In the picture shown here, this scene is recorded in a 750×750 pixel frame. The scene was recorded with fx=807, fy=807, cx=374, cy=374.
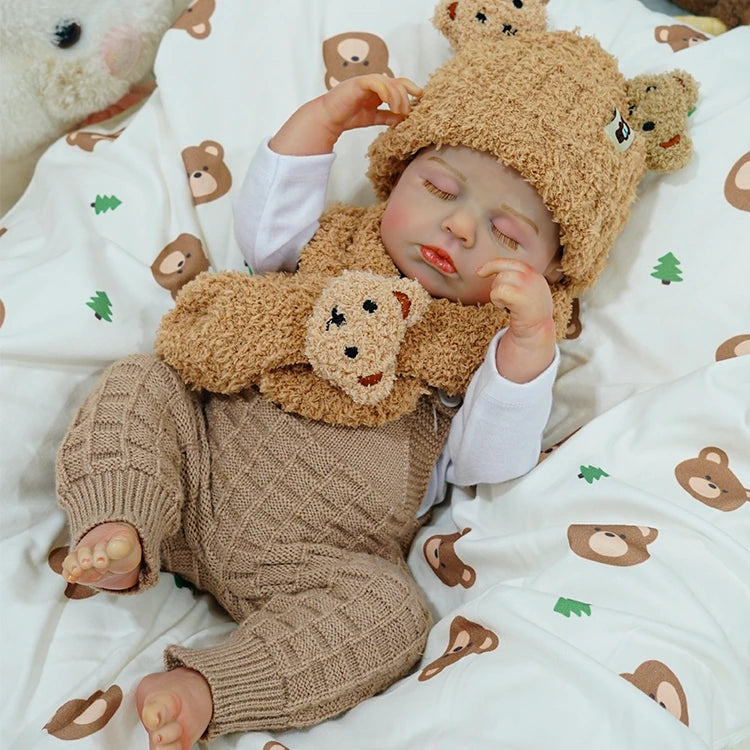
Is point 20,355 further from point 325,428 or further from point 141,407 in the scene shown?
point 325,428

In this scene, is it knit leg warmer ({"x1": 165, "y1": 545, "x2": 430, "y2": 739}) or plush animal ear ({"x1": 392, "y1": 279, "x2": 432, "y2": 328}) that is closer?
knit leg warmer ({"x1": 165, "y1": 545, "x2": 430, "y2": 739})

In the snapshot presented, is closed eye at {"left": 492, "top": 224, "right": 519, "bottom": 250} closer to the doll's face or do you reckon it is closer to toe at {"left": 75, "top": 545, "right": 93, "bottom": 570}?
the doll's face

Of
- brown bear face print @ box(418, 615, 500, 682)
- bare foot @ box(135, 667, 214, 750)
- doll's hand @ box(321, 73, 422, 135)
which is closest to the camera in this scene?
bare foot @ box(135, 667, 214, 750)

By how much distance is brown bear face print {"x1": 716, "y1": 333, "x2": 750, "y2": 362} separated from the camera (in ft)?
3.22

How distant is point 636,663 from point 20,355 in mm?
759

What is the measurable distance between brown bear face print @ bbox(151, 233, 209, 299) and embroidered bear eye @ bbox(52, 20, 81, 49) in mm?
337

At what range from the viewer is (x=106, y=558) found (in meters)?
0.76

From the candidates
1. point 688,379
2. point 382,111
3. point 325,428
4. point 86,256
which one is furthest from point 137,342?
point 688,379

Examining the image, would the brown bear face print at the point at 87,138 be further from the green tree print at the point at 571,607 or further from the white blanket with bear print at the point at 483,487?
the green tree print at the point at 571,607

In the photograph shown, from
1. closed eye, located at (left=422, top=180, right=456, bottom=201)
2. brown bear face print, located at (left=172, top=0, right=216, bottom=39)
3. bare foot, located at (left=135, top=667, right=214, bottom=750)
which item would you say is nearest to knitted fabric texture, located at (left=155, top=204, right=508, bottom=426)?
closed eye, located at (left=422, top=180, right=456, bottom=201)

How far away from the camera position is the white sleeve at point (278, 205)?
1014mm

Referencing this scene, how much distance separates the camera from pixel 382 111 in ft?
3.34

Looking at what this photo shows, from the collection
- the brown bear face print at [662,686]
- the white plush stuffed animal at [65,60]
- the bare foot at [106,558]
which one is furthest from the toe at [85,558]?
the white plush stuffed animal at [65,60]

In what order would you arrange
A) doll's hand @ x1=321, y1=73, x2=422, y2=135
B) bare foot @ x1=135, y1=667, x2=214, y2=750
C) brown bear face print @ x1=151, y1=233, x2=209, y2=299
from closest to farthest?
bare foot @ x1=135, y1=667, x2=214, y2=750 < doll's hand @ x1=321, y1=73, x2=422, y2=135 < brown bear face print @ x1=151, y1=233, x2=209, y2=299
